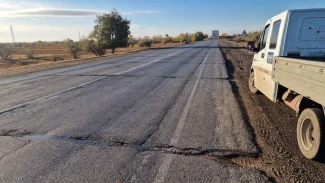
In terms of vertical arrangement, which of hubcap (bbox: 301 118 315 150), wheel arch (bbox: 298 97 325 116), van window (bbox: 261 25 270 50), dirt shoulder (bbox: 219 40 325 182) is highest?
van window (bbox: 261 25 270 50)

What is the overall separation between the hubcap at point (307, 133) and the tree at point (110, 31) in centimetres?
4673

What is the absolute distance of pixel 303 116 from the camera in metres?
4.15

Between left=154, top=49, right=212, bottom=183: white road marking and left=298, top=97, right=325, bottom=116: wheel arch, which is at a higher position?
left=298, top=97, right=325, bottom=116: wheel arch

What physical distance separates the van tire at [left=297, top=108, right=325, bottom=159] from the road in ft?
2.42

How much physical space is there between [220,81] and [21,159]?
8.36 m

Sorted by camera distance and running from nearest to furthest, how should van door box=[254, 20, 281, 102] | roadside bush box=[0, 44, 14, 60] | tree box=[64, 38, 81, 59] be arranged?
van door box=[254, 20, 281, 102] < tree box=[64, 38, 81, 59] < roadside bush box=[0, 44, 14, 60]

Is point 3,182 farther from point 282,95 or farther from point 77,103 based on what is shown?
point 282,95

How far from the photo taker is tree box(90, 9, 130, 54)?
1911 inches

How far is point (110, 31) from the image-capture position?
161 feet

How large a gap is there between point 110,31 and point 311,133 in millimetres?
48300

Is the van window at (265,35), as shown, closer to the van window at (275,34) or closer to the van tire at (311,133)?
the van window at (275,34)

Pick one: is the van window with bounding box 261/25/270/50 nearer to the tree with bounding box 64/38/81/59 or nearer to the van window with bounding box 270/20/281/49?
the van window with bounding box 270/20/281/49

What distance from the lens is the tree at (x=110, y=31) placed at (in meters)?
48.5

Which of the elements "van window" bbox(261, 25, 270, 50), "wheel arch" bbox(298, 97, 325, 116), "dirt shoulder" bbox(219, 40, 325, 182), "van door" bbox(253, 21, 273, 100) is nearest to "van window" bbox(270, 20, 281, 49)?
"van door" bbox(253, 21, 273, 100)
